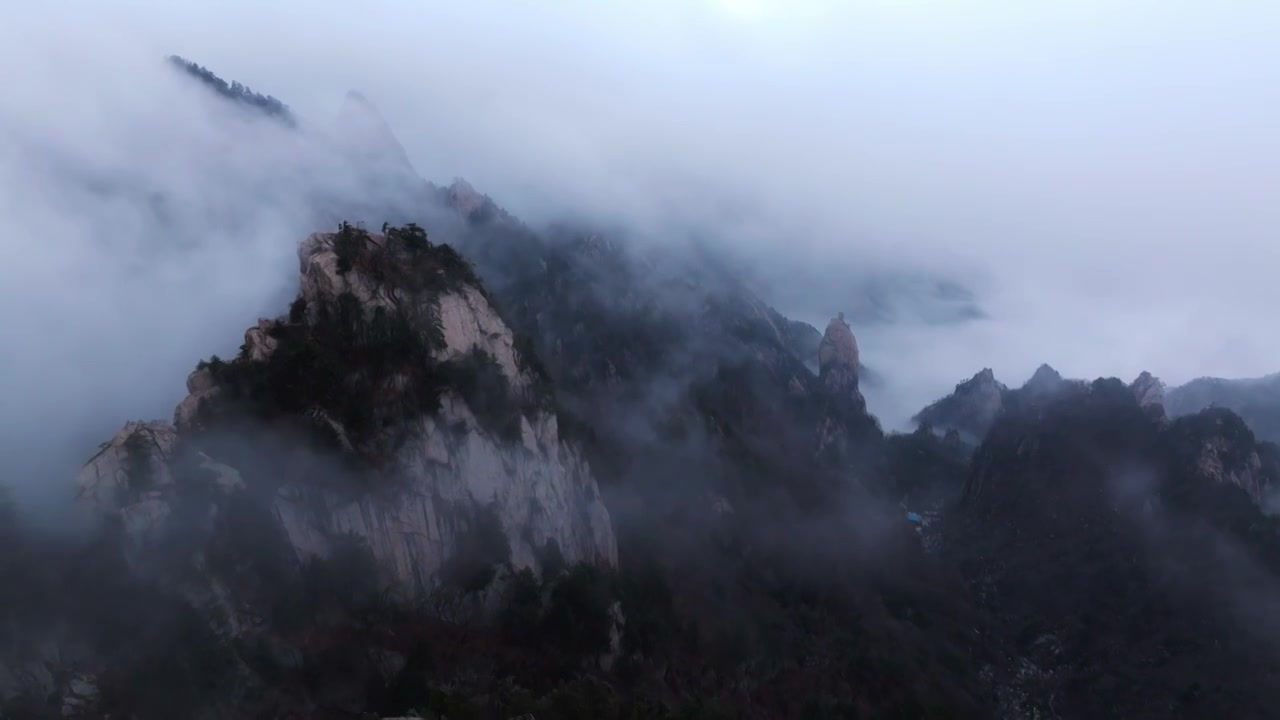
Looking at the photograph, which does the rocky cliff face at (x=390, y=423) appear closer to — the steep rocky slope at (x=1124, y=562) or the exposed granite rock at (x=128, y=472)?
the exposed granite rock at (x=128, y=472)

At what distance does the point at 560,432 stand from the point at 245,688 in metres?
49.0

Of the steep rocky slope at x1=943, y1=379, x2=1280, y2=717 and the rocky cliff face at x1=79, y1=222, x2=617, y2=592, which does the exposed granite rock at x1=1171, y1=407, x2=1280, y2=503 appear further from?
the rocky cliff face at x1=79, y1=222, x2=617, y2=592

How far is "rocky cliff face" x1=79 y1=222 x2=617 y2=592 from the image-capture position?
2869 inches

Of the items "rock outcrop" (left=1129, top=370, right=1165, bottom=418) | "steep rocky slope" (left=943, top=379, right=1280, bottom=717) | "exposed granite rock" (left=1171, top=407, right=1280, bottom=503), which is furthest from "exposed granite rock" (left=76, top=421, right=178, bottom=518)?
"rock outcrop" (left=1129, top=370, right=1165, bottom=418)

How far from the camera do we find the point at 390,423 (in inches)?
3307

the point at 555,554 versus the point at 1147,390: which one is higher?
the point at 1147,390

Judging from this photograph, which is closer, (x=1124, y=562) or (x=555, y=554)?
(x=555, y=554)

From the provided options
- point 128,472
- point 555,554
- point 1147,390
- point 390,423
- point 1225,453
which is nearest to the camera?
point 128,472

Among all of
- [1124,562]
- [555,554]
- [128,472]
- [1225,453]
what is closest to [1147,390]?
[1225,453]

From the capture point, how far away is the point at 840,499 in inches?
7333

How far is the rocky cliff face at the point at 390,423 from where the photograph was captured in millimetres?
72875

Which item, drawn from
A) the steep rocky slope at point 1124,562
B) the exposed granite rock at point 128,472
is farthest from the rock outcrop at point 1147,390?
the exposed granite rock at point 128,472

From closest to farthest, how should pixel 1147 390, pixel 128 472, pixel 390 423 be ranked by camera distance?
1. pixel 128 472
2. pixel 390 423
3. pixel 1147 390

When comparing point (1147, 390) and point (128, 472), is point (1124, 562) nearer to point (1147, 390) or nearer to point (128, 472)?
point (1147, 390)
